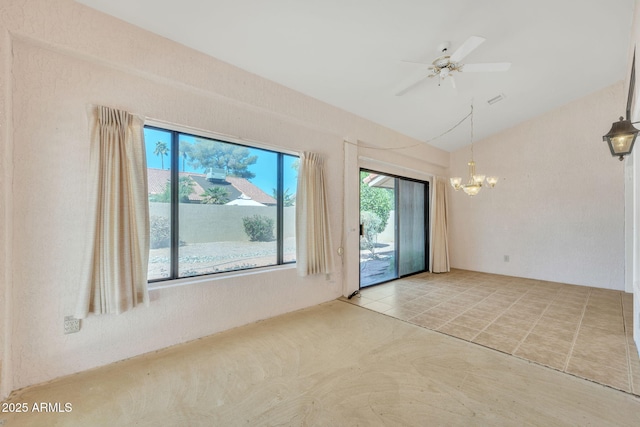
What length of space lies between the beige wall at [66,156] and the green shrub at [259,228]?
2.12 ft

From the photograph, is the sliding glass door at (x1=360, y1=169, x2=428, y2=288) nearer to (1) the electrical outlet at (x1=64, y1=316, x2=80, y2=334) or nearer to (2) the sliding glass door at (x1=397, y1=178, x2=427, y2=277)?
(2) the sliding glass door at (x1=397, y1=178, x2=427, y2=277)

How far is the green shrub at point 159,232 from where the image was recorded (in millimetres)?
2543

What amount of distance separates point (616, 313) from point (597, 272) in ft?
5.32

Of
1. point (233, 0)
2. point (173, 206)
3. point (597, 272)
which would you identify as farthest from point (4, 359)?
point (597, 272)

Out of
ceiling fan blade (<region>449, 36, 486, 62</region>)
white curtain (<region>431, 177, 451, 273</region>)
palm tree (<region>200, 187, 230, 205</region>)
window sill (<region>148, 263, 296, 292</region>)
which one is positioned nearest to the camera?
ceiling fan blade (<region>449, 36, 486, 62</region>)

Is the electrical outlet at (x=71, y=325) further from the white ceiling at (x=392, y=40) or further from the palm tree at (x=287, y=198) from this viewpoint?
the white ceiling at (x=392, y=40)

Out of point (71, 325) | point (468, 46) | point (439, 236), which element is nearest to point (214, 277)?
point (71, 325)

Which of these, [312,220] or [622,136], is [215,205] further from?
[622,136]

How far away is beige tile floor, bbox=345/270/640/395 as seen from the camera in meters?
2.32

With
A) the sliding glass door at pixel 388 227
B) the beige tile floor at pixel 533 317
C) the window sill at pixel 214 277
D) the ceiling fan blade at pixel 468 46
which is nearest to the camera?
the ceiling fan blade at pixel 468 46

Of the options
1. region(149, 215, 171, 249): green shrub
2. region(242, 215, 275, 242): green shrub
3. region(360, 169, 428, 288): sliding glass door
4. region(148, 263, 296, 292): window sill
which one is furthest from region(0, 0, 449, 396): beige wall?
region(360, 169, 428, 288): sliding glass door

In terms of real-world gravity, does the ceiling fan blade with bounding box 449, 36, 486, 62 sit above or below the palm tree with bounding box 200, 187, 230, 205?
above

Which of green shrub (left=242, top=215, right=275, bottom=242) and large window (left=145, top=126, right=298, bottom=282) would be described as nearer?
large window (left=145, top=126, right=298, bottom=282)

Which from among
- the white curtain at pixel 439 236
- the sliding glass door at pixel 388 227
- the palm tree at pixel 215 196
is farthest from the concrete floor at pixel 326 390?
the white curtain at pixel 439 236
